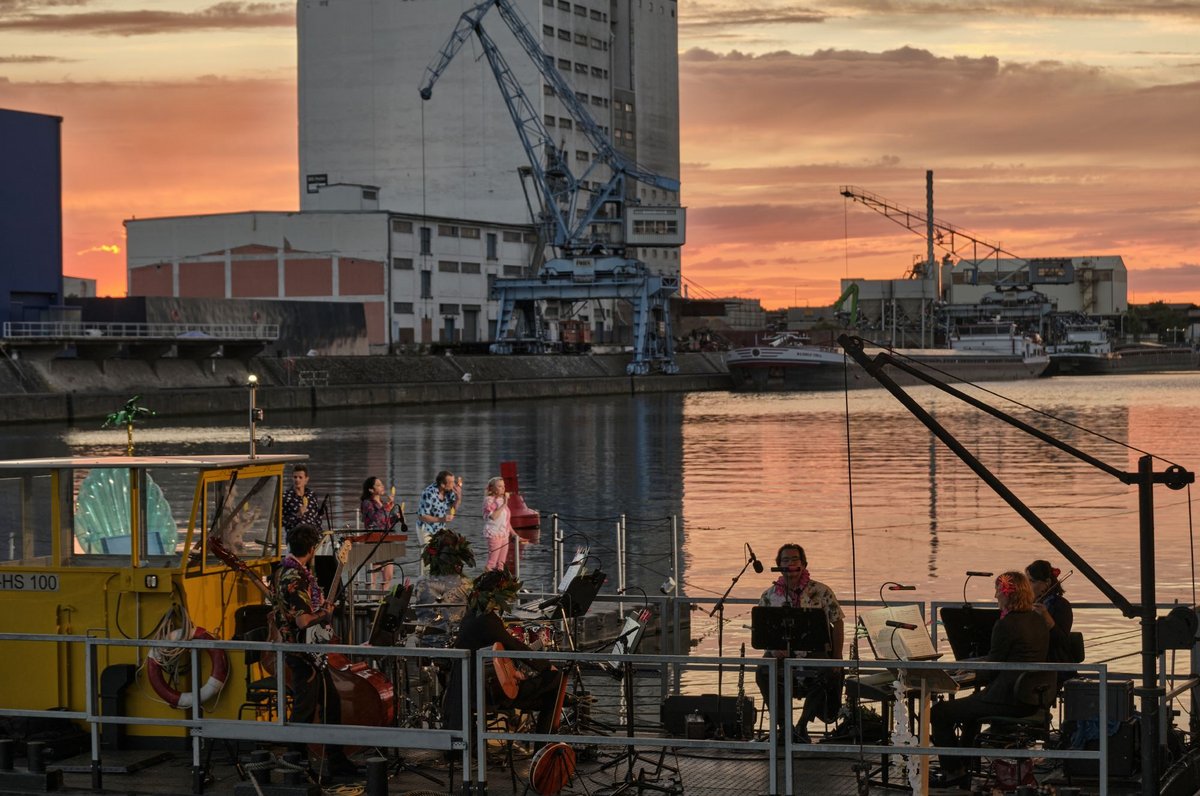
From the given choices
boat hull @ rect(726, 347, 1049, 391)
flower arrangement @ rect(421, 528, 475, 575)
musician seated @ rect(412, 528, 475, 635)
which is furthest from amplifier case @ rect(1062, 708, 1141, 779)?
boat hull @ rect(726, 347, 1049, 391)

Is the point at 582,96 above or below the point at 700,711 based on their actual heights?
above

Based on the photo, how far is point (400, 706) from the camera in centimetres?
1166

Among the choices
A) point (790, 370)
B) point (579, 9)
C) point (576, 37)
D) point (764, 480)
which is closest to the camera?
point (764, 480)

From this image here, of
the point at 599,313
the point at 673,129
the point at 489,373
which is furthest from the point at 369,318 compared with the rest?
the point at 673,129

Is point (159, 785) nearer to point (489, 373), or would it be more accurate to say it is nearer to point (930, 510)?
point (930, 510)

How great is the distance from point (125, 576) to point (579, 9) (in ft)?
453

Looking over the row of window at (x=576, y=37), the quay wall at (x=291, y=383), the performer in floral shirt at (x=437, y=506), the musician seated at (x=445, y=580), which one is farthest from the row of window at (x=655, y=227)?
the musician seated at (x=445, y=580)

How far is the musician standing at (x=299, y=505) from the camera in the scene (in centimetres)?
1658

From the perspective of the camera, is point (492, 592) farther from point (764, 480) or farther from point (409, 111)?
point (409, 111)

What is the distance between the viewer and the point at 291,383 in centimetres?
8794

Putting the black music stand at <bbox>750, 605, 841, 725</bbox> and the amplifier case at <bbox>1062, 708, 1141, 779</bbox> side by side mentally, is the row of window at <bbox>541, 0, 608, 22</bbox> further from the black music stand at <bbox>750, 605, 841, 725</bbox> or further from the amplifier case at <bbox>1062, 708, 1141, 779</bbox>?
the amplifier case at <bbox>1062, 708, 1141, 779</bbox>

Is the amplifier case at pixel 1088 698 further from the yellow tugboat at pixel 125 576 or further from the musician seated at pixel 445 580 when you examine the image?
the yellow tugboat at pixel 125 576

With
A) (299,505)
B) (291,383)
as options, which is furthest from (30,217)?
(299,505)

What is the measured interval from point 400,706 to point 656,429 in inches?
2349
